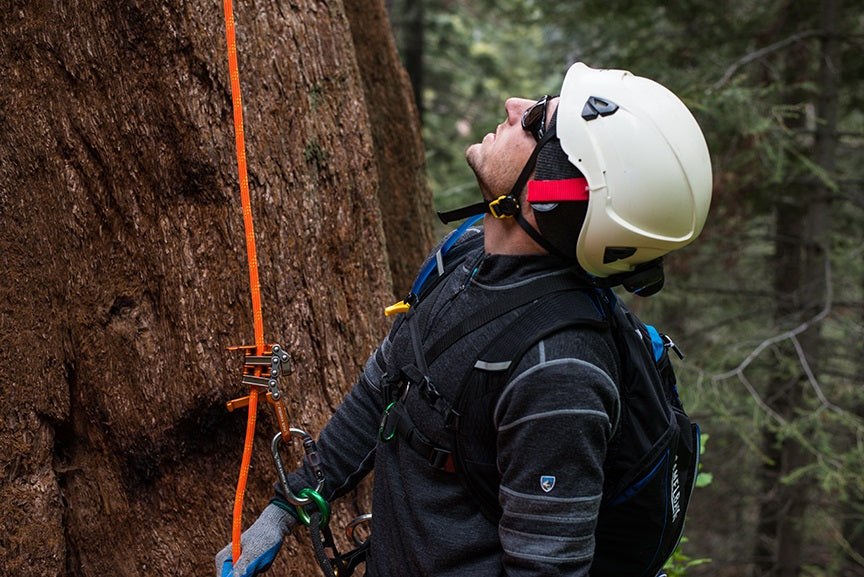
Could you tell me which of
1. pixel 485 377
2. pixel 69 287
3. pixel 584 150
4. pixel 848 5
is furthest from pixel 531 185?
pixel 848 5

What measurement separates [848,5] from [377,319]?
25.3 feet

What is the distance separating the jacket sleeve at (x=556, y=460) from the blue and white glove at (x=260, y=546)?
2.70ft

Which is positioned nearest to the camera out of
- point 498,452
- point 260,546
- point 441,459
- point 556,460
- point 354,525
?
point 556,460

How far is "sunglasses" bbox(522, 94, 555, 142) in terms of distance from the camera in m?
1.88

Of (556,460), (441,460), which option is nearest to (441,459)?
(441,460)

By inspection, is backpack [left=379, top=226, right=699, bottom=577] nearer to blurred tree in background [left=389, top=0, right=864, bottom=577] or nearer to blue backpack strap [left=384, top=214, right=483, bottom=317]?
blue backpack strap [left=384, top=214, right=483, bottom=317]

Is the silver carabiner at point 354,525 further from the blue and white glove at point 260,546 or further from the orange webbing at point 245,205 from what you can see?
the orange webbing at point 245,205

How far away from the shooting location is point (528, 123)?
1902 millimetres

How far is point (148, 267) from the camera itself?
2.45 metres

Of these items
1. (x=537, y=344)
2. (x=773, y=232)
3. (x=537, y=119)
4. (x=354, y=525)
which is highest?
(x=537, y=119)

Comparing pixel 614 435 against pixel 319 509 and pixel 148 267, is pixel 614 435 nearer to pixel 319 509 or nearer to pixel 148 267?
pixel 319 509

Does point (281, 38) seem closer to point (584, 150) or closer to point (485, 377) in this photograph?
point (584, 150)

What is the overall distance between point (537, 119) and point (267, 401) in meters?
1.21

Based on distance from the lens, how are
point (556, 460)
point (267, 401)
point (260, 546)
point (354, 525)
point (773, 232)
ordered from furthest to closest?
point (773, 232) < point (354, 525) < point (267, 401) < point (260, 546) < point (556, 460)
